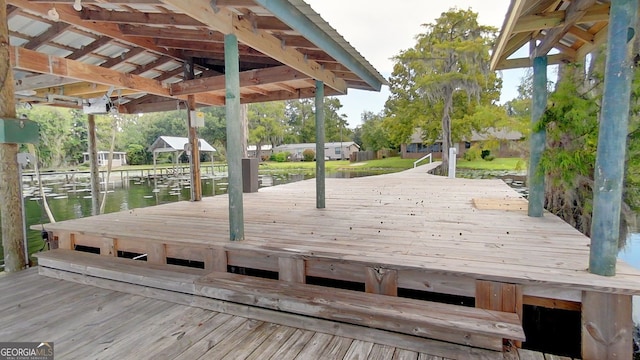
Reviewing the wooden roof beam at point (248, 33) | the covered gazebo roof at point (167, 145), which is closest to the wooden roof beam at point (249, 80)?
the wooden roof beam at point (248, 33)

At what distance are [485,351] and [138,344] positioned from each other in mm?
1972

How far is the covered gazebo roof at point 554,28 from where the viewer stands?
2680 mm

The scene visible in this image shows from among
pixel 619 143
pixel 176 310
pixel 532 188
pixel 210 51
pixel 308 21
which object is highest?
Answer: pixel 210 51

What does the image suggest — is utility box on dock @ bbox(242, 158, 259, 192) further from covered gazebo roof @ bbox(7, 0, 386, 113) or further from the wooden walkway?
the wooden walkway

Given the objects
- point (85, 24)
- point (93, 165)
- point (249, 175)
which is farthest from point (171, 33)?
point (93, 165)

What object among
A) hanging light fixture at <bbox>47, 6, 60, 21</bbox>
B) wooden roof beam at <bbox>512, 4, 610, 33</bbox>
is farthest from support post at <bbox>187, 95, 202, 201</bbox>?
wooden roof beam at <bbox>512, 4, 610, 33</bbox>

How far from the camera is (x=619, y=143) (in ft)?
6.09

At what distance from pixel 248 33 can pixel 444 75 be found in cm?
1383

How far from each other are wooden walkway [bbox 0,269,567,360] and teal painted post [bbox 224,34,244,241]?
2.61ft

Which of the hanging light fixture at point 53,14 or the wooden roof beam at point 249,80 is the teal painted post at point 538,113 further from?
the hanging light fixture at point 53,14

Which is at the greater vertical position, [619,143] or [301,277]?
[619,143]

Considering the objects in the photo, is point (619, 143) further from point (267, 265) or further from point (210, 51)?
point (210, 51)

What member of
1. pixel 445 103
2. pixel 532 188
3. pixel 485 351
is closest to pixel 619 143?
pixel 485 351

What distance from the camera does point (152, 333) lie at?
2057mm
